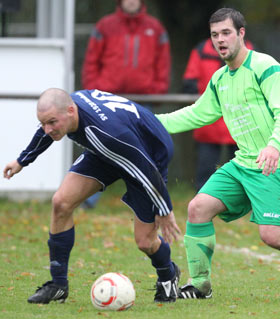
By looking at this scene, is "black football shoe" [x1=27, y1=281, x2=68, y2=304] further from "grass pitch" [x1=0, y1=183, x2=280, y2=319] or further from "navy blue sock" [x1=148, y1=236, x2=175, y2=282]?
"navy blue sock" [x1=148, y1=236, x2=175, y2=282]

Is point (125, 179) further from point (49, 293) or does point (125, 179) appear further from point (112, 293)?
point (49, 293)

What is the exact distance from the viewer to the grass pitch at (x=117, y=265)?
6.10 meters

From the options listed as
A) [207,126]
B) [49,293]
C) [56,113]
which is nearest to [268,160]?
[56,113]

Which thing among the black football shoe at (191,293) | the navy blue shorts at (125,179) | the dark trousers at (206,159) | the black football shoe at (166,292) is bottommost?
the dark trousers at (206,159)

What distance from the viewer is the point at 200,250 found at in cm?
670

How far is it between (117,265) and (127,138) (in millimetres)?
3016

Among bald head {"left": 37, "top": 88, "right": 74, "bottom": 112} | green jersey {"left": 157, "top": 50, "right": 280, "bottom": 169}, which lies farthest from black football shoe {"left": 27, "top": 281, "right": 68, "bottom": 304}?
green jersey {"left": 157, "top": 50, "right": 280, "bottom": 169}

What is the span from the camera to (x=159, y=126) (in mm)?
6250

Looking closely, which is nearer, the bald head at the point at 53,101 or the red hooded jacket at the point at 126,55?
the bald head at the point at 53,101

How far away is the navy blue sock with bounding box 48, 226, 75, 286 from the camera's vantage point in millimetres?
6230

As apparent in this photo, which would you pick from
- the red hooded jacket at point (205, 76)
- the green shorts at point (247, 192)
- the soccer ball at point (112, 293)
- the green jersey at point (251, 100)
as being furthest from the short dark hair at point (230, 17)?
the red hooded jacket at point (205, 76)

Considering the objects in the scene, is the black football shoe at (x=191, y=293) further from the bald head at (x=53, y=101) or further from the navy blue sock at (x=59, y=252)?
the bald head at (x=53, y=101)

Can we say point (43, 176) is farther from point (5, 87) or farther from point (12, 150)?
point (5, 87)

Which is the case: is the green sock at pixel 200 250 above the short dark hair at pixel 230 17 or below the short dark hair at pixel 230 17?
below
